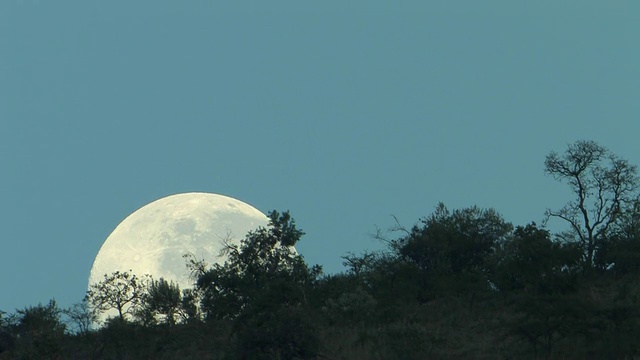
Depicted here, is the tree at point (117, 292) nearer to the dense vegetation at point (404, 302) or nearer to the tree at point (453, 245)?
the dense vegetation at point (404, 302)

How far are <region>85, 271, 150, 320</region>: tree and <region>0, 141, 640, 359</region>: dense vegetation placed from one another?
102 millimetres

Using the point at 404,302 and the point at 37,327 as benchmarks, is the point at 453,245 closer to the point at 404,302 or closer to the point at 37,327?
the point at 404,302

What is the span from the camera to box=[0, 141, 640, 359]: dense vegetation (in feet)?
163

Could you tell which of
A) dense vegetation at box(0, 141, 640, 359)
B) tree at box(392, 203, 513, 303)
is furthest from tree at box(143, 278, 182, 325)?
tree at box(392, 203, 513, 303)

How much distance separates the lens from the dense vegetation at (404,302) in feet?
163

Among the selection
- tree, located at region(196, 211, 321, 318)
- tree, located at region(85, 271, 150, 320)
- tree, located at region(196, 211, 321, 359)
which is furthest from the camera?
tree, located at region(85, 271, 150, 320)

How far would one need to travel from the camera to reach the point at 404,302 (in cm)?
7012

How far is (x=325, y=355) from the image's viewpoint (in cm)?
5209

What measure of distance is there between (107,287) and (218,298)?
11.4 metres

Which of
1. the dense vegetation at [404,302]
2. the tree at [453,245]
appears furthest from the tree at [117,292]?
the tree at [453,245]

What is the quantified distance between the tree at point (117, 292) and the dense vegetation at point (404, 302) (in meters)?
0.10

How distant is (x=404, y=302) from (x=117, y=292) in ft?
73.9

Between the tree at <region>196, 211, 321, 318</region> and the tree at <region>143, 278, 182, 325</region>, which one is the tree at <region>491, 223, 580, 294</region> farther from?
the tree at <region>143, 278, 182, 325</region>

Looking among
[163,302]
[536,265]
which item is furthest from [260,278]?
[536,265]
